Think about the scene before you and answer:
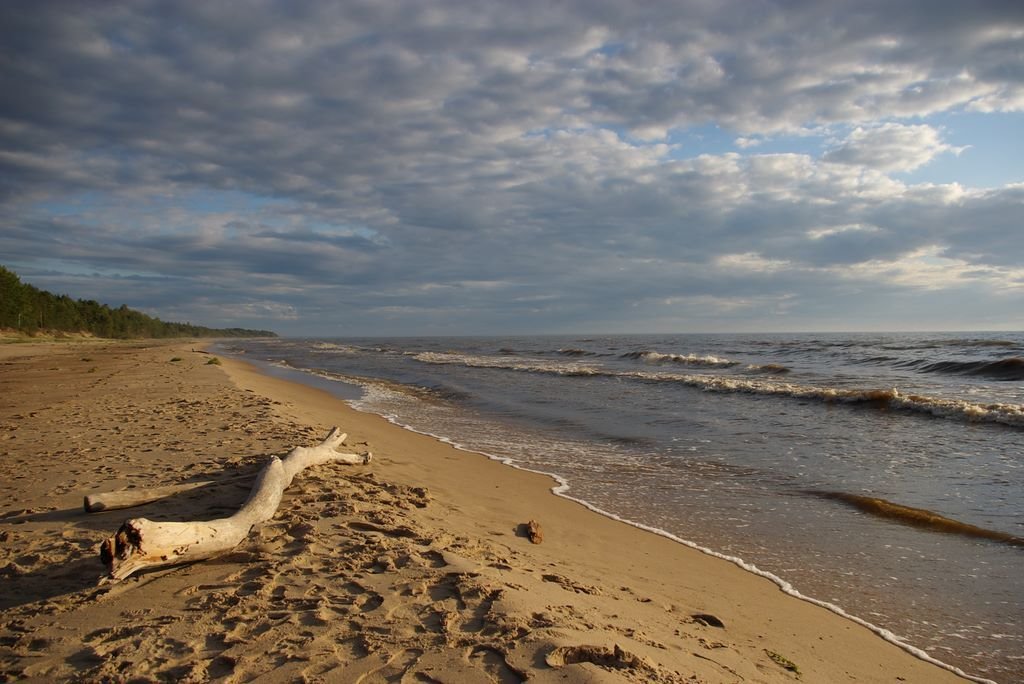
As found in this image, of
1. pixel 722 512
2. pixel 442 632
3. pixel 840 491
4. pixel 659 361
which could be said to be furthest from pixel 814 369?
pixel 442 632

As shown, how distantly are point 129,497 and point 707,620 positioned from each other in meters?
4.99

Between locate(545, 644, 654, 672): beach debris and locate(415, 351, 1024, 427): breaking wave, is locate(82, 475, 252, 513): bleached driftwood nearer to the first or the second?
locate(545, 644, 654, 672): beach debris

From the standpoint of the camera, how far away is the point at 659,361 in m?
33.8

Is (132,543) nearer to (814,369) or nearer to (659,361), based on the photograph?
(814,369)

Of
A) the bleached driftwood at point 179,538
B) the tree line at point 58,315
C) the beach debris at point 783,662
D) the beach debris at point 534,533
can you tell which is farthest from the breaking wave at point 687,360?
the tree line at point 58,315

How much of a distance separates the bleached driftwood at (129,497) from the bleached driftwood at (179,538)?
83cm

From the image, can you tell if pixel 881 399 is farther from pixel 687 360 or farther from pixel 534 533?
pixel 687 360

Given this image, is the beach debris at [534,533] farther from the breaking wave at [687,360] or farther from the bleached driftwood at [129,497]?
the breaking wave at [687,360]

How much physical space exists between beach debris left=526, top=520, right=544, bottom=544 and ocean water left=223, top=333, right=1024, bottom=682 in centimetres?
145

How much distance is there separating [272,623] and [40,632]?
1274 mm

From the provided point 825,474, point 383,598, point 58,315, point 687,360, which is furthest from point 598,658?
point 58,315

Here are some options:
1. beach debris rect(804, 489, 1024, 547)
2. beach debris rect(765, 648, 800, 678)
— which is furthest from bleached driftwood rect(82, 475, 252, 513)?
beach debris rect(804, 489, 1024, 547)

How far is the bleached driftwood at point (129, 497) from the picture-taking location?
481 centimetres

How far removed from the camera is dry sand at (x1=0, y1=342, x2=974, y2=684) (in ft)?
9.32
